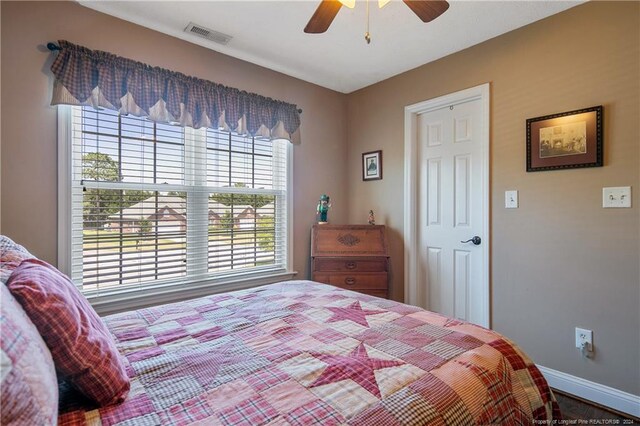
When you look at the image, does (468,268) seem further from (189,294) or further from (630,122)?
(189,294)

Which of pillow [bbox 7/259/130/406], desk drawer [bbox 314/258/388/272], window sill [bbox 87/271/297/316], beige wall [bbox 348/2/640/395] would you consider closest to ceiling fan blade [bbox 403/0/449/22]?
beige wall [bbox 348/2/640/395]

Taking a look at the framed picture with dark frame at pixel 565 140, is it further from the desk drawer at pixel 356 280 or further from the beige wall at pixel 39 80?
the beige wall at pixel 39 80

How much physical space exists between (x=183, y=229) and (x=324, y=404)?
2.09 m

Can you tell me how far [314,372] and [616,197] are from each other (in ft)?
7.07

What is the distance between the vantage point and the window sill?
2.23 m

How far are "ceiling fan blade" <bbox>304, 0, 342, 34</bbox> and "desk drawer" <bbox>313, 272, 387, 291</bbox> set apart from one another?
198cm

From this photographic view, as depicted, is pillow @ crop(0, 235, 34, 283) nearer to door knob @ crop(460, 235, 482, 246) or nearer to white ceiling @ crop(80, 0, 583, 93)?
white ceiling @ crop(80, 0, 583, 93)

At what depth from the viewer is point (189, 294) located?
8.52ft

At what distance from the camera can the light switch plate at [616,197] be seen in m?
1.94

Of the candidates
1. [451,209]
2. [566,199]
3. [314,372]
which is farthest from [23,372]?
[451,209]

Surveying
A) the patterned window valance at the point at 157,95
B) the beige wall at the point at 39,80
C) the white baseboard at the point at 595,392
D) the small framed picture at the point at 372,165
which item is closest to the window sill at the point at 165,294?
the beige wall at the point at 39,80

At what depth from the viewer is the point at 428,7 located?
1.57 metres

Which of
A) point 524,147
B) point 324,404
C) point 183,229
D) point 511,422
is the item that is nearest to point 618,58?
point 524,147

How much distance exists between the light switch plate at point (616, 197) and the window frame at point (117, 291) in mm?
2531
